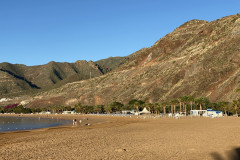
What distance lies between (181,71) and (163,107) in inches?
1483

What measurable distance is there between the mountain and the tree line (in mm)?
6238

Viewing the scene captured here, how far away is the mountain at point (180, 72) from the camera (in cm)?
10475

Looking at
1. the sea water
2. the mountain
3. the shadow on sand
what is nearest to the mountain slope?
the mountain

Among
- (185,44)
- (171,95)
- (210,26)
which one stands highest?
(210,26)

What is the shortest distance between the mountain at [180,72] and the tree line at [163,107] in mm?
6238

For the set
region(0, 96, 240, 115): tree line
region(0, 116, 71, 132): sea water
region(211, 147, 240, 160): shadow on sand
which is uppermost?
region(0, 96, 240, 115): tree line

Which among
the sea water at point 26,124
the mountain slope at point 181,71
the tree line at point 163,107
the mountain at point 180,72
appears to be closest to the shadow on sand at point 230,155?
the sea water at point 26,124

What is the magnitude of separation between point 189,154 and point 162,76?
116596 mm

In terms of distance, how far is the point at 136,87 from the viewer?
14050cm

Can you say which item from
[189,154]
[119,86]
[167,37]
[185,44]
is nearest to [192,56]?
[185,44]

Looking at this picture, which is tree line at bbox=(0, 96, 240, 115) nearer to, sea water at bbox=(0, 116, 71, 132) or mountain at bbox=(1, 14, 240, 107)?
mountain at bbox=(1, 14, 240, 107)

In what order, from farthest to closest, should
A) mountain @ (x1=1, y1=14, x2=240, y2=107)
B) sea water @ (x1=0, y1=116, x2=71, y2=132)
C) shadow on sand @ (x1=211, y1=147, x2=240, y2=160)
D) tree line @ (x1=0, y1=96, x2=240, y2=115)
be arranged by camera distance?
mountain @ (x1=1, y1=14, x2=240, y2=107), tree line @ (x1=0, y1=96, x2=240, y2=115), sea water @ (x1=0, y1=116, x2=71, y2=132), shadow on sand @ (x1=211, y1=147, x2=240, y2=160)

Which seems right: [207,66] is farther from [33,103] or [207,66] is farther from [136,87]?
[33,103]

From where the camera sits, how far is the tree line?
76188 mm
